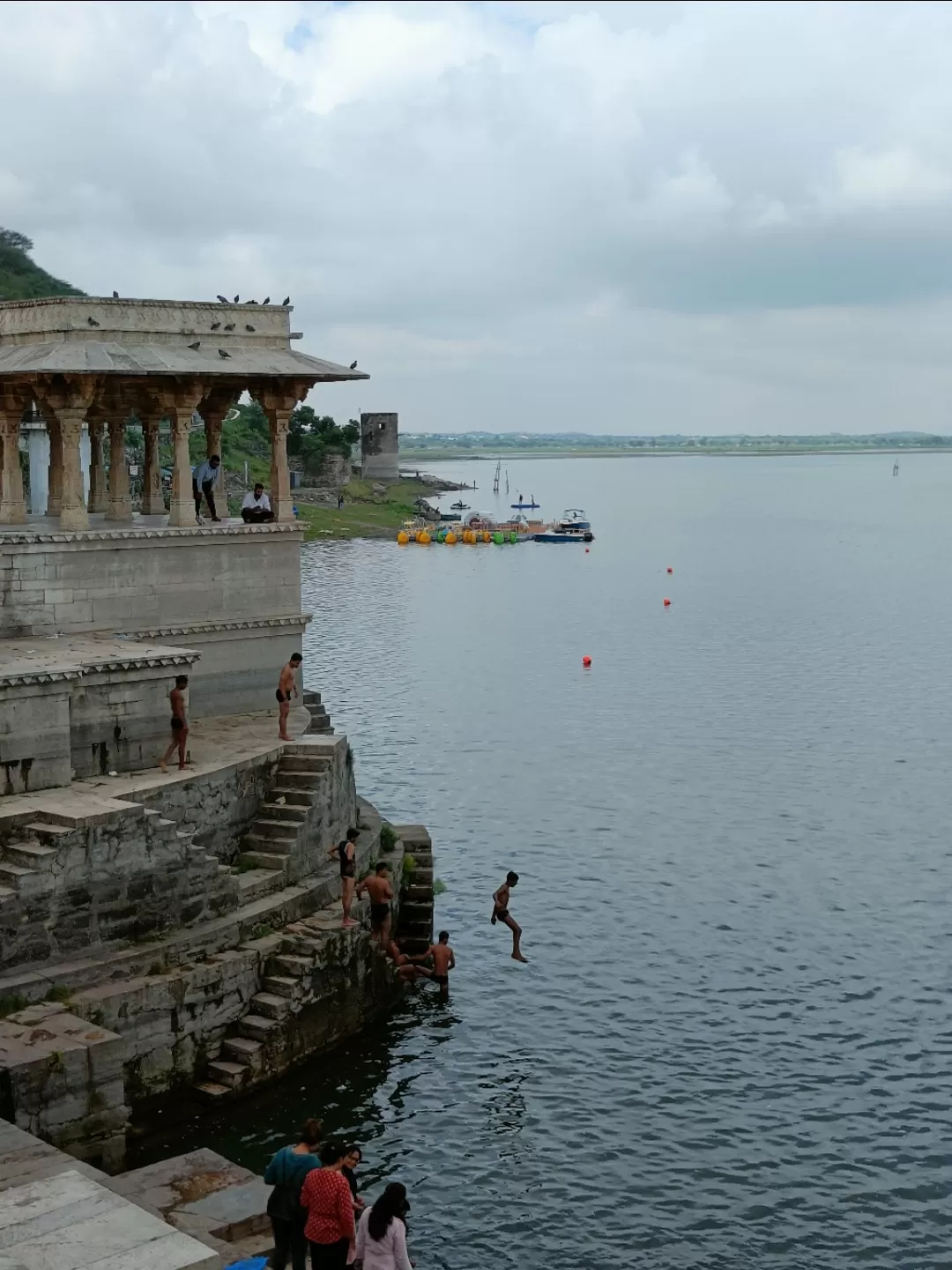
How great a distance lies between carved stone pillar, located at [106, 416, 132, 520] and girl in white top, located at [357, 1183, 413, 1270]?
18.9 metres

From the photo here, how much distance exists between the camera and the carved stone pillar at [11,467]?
88.7ft

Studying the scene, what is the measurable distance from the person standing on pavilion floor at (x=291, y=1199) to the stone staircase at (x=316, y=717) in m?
14.4

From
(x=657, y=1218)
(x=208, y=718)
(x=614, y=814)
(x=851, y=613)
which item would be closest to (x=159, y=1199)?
(x=657, y=1218)

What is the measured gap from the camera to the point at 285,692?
2505 centimetres

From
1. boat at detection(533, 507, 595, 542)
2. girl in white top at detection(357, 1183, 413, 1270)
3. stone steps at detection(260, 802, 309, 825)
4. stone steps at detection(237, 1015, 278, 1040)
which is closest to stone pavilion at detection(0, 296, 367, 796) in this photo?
stone steps at detection(260, 802, 309, 825)

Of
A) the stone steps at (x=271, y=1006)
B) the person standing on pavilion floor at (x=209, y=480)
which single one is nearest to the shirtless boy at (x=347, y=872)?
the stone steps at (x=271, y=1006)

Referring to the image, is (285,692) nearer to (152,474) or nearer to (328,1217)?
(152,474)

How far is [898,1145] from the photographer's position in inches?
772

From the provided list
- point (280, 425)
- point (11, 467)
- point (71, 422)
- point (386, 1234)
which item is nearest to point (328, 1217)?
point (386, 1234)

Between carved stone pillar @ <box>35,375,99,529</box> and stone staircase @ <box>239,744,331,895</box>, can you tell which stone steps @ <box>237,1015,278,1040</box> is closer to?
stone staircase @ <box>239,744,331,895</box>

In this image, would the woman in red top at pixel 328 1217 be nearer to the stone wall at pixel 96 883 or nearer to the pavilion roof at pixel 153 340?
the stone wall at pixel 96 883

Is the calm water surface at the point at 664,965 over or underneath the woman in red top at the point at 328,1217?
underneath

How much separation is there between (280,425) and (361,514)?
9043 centimetres

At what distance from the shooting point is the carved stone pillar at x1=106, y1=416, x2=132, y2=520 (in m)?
30.2
